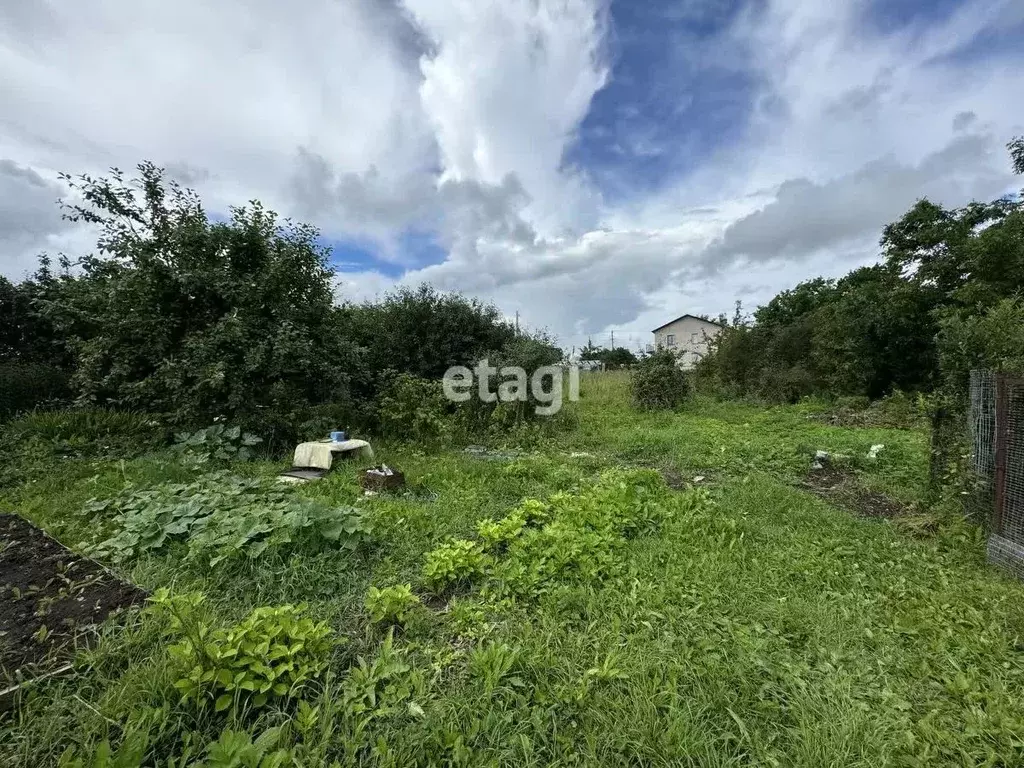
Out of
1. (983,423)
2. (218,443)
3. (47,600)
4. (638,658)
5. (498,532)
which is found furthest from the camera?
(218,443)

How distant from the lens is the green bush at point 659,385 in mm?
10852

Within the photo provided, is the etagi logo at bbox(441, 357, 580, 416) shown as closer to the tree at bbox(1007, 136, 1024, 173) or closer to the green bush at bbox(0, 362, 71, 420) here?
the green bush at bbox(0, 362, 71, 420)

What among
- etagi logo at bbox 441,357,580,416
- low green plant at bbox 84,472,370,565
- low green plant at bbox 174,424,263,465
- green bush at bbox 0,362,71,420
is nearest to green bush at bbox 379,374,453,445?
etagi logo at bbox 441,357,580,416

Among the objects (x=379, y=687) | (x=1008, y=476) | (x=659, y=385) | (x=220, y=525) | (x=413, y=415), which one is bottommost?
(x=379, y=687)

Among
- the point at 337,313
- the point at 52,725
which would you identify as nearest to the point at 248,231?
the point at 337,313

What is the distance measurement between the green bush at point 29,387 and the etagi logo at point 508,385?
5.37 m

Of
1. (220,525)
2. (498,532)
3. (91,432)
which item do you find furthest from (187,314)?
(498,532)

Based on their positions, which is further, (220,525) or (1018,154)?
(1018,154)

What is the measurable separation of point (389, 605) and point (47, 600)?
1563 mm

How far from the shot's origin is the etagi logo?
7426mm

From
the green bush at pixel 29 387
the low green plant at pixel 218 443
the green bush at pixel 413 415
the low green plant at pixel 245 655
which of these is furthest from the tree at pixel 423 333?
the low green plant at pixel 245 655

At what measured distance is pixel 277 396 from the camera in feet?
18.4

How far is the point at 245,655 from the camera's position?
1624mm

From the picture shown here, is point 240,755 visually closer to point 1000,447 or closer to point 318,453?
point 318,453
